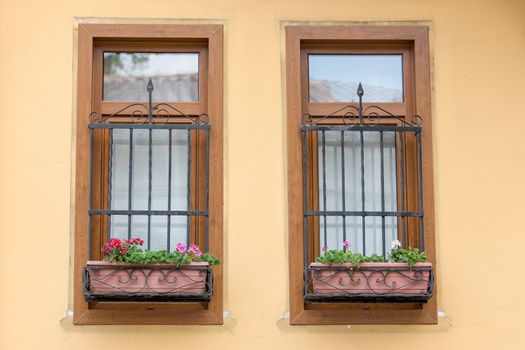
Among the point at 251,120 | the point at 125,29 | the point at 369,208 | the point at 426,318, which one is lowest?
the point at 426,318

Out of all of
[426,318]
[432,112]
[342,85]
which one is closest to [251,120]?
[342,85]

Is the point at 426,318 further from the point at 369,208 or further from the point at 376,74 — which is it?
the point at 376,74

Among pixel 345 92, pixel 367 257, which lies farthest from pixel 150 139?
pixel 367 257

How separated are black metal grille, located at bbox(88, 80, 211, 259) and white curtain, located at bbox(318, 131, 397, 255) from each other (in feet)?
2.63

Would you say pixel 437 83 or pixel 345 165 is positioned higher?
pixel 437 83

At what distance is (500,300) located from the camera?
715cm

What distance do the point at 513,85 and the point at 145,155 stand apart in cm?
241

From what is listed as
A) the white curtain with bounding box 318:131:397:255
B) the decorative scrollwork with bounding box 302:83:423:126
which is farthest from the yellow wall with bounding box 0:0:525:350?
the white curtain with bounding box 318:131:397:255

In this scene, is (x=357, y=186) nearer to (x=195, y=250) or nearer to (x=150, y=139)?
(x=195, y=250)

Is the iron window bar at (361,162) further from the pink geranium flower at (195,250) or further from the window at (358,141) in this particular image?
the pink geranium flower at (195,250)

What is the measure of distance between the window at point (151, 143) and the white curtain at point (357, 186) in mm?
725

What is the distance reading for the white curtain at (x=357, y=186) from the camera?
7367 millimetres

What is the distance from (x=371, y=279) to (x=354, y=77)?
1.45m

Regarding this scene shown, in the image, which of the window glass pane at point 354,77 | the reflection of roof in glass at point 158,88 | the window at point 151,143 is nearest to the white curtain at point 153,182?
the window at point 151,143
